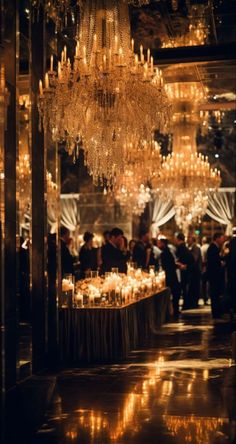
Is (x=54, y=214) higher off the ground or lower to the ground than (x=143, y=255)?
higher

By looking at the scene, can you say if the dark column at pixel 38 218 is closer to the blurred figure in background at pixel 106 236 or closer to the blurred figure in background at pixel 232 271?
the blurred figure in background at pixel 106 236

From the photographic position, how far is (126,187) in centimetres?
1795

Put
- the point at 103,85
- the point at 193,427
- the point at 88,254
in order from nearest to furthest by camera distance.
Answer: the point at 193,427
the point at 103,85
the point at 88,254

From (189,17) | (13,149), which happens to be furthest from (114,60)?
(189,17)

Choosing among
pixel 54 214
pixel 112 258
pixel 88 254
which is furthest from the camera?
pixel 88 254

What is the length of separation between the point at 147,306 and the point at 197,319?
3.85 m

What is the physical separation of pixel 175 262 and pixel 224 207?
8448mm

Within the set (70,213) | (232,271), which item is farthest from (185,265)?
(70,213)

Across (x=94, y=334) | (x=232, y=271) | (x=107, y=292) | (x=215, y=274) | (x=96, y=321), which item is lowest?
(x=94, y=334)

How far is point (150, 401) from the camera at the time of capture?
6832mm

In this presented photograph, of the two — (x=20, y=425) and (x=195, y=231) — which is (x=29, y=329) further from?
(x=195, y=231)

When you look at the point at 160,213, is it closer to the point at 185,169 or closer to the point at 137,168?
the point at 137,168

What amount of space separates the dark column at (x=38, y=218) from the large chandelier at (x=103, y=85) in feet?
0.83

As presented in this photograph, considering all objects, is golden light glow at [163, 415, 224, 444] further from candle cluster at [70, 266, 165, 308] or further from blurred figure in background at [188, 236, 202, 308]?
blurred figure in background at [188, 236, 202, 308]
